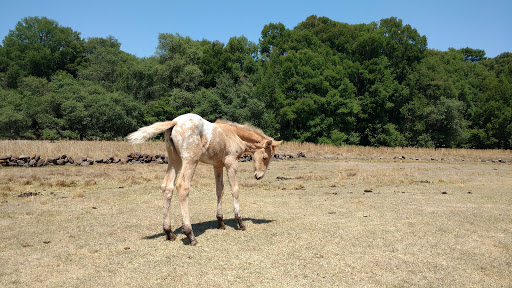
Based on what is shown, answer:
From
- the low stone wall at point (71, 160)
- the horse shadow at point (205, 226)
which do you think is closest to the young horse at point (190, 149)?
the horse shadow at point (205, 226)

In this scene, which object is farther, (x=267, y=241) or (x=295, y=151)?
(x=295, y=151)

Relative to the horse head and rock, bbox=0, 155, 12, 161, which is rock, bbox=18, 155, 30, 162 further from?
the horse head

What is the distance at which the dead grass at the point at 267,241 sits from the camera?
5664 mm

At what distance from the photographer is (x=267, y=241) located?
749cm

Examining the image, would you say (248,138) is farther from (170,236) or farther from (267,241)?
(170,236)

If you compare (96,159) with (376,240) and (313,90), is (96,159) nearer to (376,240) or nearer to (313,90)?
(376,240)

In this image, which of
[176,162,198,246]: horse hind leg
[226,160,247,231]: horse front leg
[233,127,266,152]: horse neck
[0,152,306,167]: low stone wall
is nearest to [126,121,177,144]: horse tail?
[176,162,198,246]: horse hind leg

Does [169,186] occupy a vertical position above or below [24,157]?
above

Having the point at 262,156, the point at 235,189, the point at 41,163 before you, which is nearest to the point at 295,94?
the point at 41,163

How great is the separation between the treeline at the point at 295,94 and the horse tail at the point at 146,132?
4306 cm

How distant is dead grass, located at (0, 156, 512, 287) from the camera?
566cm

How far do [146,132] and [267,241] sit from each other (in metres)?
3.29

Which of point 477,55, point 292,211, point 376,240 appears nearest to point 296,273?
point 376,240

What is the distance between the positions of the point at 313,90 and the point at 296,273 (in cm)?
5203
